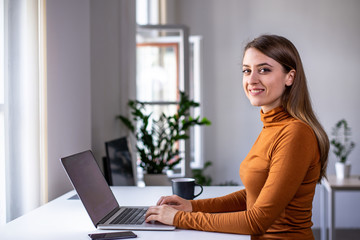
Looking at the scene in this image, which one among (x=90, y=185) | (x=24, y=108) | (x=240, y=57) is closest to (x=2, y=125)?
(x=24, y=108)

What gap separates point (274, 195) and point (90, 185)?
594 mm

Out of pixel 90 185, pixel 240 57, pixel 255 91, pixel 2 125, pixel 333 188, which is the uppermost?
pixel 240 57

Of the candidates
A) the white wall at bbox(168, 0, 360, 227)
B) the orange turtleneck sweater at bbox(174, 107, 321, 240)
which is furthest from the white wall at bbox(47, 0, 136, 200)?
the white wall at bbox(168, 0, 360, 227)

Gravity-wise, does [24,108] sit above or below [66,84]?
below

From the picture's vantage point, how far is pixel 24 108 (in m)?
1.70

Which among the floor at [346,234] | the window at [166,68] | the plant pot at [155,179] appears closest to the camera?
the plant pot at [155,179]

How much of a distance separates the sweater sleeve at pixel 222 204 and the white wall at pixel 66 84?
0.75 meters

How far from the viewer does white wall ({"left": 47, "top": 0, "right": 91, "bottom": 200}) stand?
1906 millimetres

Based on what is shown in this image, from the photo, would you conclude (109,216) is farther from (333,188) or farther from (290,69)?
(333,188)

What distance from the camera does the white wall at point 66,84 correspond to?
6.25 ft

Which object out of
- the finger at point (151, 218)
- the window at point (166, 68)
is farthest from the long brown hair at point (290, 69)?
the window at point (166, 68)

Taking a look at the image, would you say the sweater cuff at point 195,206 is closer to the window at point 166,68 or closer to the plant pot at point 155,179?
the plant pot at point 155,179

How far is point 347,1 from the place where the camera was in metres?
4.43

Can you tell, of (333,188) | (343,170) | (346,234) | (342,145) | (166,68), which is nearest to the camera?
(333,188)
